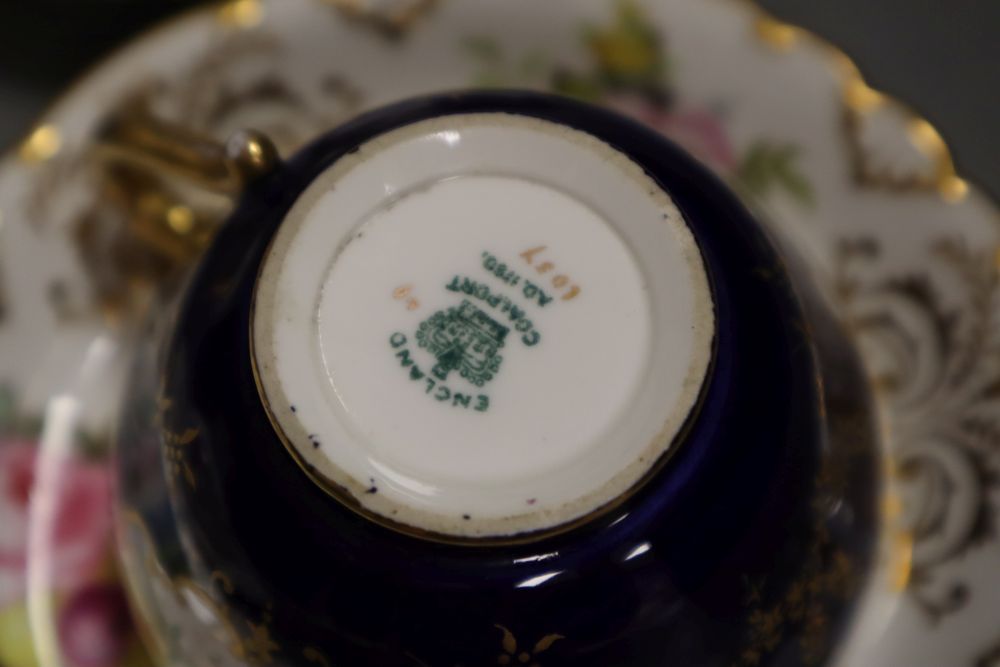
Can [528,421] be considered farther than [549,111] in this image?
No

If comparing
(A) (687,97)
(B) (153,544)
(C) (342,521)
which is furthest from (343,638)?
(A) (687,97)

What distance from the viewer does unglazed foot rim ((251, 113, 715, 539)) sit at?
0.51 metres

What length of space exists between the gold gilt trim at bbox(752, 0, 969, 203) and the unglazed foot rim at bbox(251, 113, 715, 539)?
318mm

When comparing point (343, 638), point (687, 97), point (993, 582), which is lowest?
point (993, 582)

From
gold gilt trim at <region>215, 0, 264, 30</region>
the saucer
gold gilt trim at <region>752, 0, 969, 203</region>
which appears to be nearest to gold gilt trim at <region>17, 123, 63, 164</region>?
the saucer

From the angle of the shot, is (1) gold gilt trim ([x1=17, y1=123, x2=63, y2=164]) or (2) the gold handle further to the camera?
(1) gold gilt trim ([x1=17, y1=123, x2=63, y2=164])

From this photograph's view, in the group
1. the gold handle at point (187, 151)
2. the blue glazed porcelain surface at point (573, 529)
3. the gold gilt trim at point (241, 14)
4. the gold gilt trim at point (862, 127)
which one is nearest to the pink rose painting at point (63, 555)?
the blue glazed porcelain surface at point (573, 529)

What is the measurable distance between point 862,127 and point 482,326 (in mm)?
428

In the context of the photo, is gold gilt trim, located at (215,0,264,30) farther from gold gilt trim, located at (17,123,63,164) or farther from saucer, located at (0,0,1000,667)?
gold gilt trim, located at (17,123,63,164)

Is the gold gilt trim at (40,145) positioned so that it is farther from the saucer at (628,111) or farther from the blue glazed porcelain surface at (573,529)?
the blue glazed porcelain surface at (573,529)

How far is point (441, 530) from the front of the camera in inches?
19.7

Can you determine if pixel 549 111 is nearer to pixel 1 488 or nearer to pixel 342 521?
pixel 342 521

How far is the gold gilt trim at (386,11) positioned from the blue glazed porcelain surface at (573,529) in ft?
0.84

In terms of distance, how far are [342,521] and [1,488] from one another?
438mm
